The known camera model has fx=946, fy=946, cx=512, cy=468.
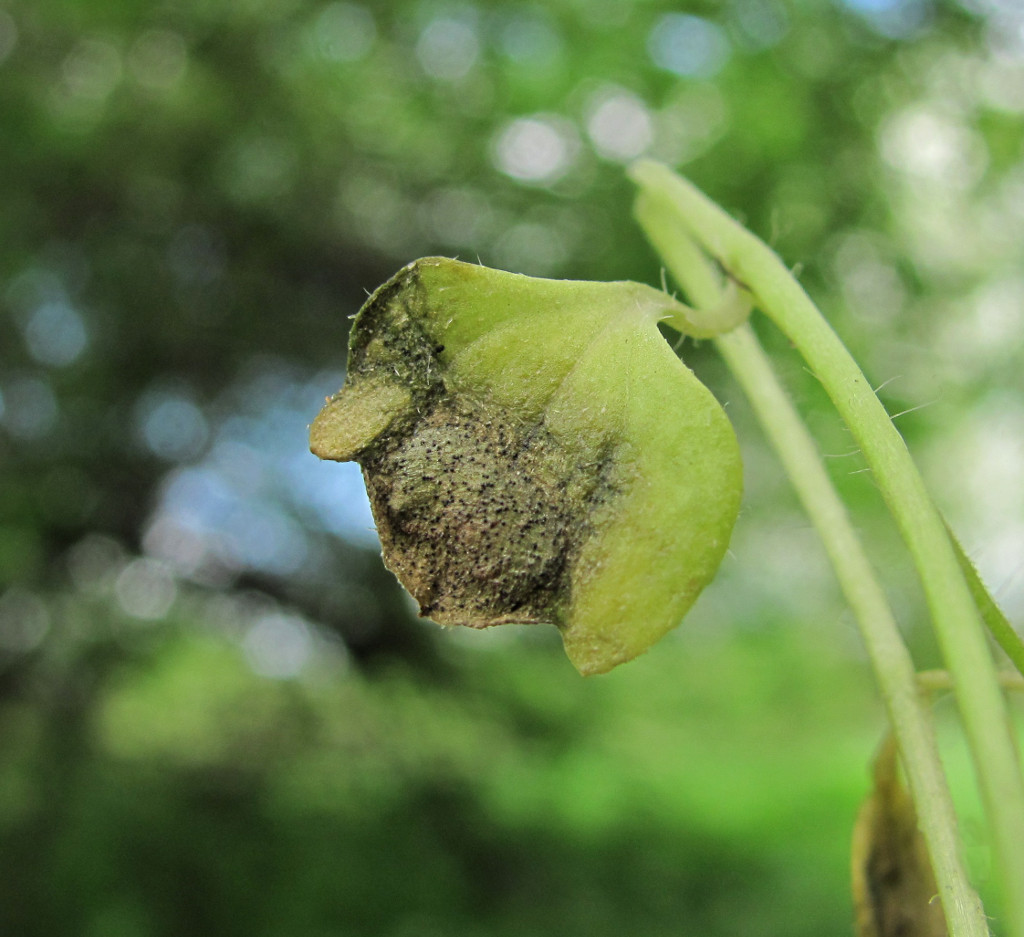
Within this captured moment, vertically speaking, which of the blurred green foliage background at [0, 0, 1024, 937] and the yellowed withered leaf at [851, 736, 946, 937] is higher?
the blurred green foliage background at [0, 0, 1024, 937]

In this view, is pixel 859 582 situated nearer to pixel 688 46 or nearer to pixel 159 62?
pixel 688 46

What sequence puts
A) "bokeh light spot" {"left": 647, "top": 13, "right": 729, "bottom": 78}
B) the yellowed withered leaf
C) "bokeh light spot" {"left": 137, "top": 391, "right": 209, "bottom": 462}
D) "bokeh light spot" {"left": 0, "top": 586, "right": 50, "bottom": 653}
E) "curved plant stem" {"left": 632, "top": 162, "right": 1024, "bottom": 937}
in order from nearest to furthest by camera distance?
"curved plant stem" {"left": 632, "top": 162, "right": 1024, "bottom": 937} → the yellowed withered leaf → "bokeh light spot" {"left": 647, "top": 13, "right": 729, "bottom": 78} → "bokeh light spot" {"left": 0, "top": 586, "right": 50, "bottom": 653} → "bokeh light spot" {"left": 137, "top": 391, "right": 209, "bottom": 462}

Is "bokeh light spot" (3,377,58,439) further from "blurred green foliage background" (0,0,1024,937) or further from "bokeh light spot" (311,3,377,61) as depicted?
"bokeh light spot" (311,3,377,61)

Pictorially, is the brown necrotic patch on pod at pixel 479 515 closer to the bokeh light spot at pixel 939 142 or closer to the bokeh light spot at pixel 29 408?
the bokeh light spot at pixel 939 142

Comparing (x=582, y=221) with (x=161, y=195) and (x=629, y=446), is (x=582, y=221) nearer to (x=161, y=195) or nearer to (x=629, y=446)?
(x=161, y=195)

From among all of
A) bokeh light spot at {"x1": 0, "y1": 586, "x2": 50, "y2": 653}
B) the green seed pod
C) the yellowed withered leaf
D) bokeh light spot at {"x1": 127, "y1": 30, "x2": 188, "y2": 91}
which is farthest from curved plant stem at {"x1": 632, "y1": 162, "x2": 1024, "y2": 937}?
bokeh light spot at {"x1": 0, "y1": 586, "x2": 50, "y2": 653}

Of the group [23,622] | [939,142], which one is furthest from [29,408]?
[939,142]

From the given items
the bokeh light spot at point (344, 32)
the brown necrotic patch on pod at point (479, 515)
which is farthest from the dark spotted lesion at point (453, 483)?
the bokeh light spot at point (344, 32)
